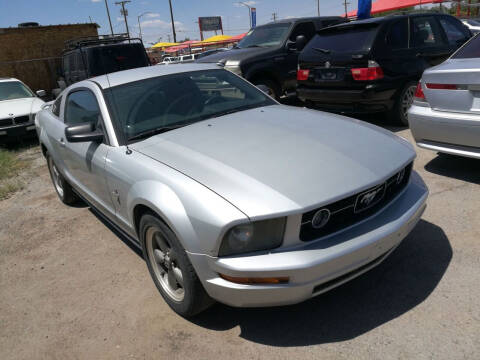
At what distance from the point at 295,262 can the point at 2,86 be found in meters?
10.4

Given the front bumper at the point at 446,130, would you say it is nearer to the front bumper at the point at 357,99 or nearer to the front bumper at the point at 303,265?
the front bumper at the point at 357,99

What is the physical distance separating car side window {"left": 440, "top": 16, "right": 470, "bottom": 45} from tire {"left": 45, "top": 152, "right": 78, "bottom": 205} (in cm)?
637

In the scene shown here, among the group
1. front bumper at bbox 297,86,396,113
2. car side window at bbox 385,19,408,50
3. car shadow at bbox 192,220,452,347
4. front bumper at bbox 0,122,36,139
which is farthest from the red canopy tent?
car shadow at bbox 192,220,452,347

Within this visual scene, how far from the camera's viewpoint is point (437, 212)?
365 cm

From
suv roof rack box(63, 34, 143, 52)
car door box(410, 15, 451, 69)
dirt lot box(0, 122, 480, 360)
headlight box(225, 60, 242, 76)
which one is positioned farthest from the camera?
suv roof rack box(63, 34, 143, 52)

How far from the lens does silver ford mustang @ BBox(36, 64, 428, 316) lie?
2.13 m

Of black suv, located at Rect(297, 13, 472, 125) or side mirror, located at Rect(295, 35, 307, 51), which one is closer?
black suv, located at Rect(297, 13, 472, 125)

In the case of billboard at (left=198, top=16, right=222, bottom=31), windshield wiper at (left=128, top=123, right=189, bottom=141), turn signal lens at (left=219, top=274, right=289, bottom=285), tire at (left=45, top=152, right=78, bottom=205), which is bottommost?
tire at (left=45, top=152, right=78, bottom=205)

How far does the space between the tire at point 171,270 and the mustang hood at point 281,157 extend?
1.36 ft

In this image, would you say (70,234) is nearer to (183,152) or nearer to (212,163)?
(183,152)

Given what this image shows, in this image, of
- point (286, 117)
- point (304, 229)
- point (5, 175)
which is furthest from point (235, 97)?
point (5, 175)

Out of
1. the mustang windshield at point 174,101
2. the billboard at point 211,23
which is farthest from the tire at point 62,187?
the billboard at point 211,23

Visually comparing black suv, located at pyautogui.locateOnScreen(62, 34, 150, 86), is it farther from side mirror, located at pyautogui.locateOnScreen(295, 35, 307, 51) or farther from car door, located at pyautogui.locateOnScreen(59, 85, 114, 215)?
car door, located at pyautogui.locateOnScreen(59, 85, 114, 215)

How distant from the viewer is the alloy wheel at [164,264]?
2648 millimetres
